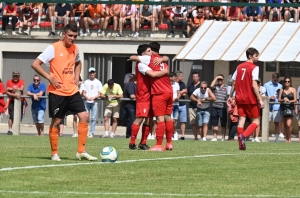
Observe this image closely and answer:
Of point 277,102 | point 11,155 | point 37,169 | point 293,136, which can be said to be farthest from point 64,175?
point 293,136

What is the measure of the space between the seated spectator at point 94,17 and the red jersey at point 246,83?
1712 cm

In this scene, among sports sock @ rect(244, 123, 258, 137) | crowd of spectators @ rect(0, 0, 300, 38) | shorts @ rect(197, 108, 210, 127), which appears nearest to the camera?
sports sock @ rect(244, 123, 258, 137)

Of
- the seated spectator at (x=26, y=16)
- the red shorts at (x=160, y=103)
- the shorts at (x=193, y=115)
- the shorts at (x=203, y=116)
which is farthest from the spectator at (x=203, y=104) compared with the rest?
the seated spectator at (x=26, y=16)

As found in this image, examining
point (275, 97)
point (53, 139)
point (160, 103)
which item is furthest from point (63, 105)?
point (275, 97)

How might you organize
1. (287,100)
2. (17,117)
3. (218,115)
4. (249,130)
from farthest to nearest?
(218,115)
(17,117)
(287,100)
(249,130)

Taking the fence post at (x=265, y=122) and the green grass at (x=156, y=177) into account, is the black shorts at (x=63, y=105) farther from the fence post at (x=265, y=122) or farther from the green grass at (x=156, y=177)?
the fence post at (x=265, y=122)

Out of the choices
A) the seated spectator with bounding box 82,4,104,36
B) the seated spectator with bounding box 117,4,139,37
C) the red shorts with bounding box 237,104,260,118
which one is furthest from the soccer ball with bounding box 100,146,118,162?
the seated spectator with bounding box 82,4,104,36

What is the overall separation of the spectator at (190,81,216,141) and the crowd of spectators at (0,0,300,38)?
7601 mm

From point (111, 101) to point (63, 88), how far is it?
13479mm

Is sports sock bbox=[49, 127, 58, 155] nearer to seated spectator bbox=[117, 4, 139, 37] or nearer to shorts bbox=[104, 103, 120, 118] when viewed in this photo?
shorts bbox=[104, 103, 120, 118]

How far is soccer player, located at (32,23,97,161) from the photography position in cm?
1355

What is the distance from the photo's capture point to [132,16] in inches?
1359

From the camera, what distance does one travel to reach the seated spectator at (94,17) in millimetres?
Answer: 34812

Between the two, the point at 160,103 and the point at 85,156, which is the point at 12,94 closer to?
the point at 160,103
